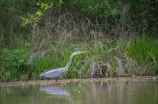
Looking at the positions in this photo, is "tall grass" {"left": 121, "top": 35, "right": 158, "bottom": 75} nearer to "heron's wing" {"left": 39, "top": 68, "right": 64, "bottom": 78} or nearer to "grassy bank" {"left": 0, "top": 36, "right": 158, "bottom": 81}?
"grassy bank" {"left": 0, "top": 36, "right": 158, "bottom": 81}

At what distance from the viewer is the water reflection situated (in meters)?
7.96

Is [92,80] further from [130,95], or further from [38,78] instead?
[130,95]

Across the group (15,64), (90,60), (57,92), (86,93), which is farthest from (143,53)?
(15,64)

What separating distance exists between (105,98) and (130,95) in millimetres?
667

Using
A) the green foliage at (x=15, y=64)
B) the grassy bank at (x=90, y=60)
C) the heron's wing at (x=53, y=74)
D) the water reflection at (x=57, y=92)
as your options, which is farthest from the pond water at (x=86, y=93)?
the green foliage at (x=15, y=64)

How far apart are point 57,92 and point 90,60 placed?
9.29 feet

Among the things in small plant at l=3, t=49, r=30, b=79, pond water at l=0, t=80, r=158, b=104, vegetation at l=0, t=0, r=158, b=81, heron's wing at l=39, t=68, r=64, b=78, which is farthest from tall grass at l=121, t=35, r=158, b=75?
small plant at l=3, t=49, r=30, b=79

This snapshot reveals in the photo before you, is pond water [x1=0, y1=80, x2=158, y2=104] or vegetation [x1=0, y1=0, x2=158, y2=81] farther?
vegetation [x1=0, y1=0, x2=158, y2=81]

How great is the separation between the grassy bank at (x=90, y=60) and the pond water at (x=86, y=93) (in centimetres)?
97

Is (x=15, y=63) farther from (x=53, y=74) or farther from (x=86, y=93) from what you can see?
(x=86, y=93)

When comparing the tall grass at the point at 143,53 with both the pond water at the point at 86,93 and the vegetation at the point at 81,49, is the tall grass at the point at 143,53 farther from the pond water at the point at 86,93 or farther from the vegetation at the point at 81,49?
the pond water at the point at 86,93

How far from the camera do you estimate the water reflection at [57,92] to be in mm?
7958

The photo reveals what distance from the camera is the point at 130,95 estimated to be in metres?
7.75

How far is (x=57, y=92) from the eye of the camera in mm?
8617
